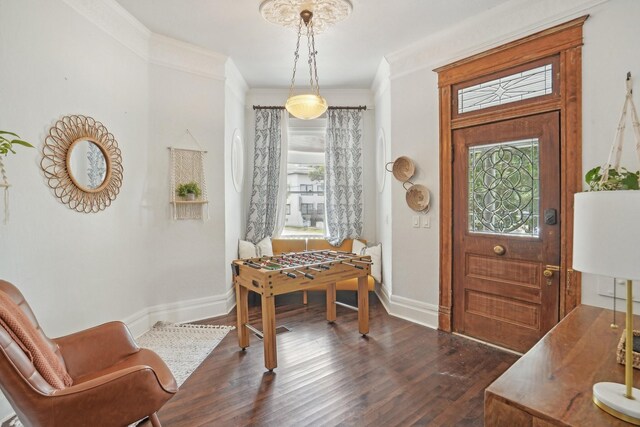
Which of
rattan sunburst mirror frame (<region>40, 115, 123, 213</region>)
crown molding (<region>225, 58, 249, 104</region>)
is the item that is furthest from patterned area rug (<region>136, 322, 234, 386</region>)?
crown molding (<region>225, 58, 249, 104</region>)

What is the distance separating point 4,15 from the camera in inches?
78.1

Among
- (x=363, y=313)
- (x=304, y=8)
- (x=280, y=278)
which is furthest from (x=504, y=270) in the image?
(x=304, y=8)

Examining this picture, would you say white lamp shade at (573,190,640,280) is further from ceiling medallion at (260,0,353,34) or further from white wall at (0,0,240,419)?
white wall at (0,0,240,419)

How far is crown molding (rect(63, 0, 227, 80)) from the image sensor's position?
2707mm

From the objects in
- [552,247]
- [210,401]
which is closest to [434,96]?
[552,247]

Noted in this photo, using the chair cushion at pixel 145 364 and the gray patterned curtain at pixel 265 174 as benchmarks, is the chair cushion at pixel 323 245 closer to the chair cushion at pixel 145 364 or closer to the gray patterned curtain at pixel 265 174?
the gray patterned curtain at pixel 265 174

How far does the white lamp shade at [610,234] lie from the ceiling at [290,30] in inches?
101

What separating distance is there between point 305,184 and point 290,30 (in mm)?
2480

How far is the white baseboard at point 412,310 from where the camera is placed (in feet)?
11.3

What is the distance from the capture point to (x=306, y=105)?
2.73m

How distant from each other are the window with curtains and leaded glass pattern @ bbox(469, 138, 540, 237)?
258 cm

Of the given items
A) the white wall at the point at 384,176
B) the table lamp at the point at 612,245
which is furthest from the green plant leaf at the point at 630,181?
the white wall at the point at 384,176

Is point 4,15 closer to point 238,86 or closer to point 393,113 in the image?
point 238,86

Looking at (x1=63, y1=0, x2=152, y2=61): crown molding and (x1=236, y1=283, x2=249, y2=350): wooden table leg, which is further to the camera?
(x1=236, y1=283, x2=249, y2=350): wooden table leg
